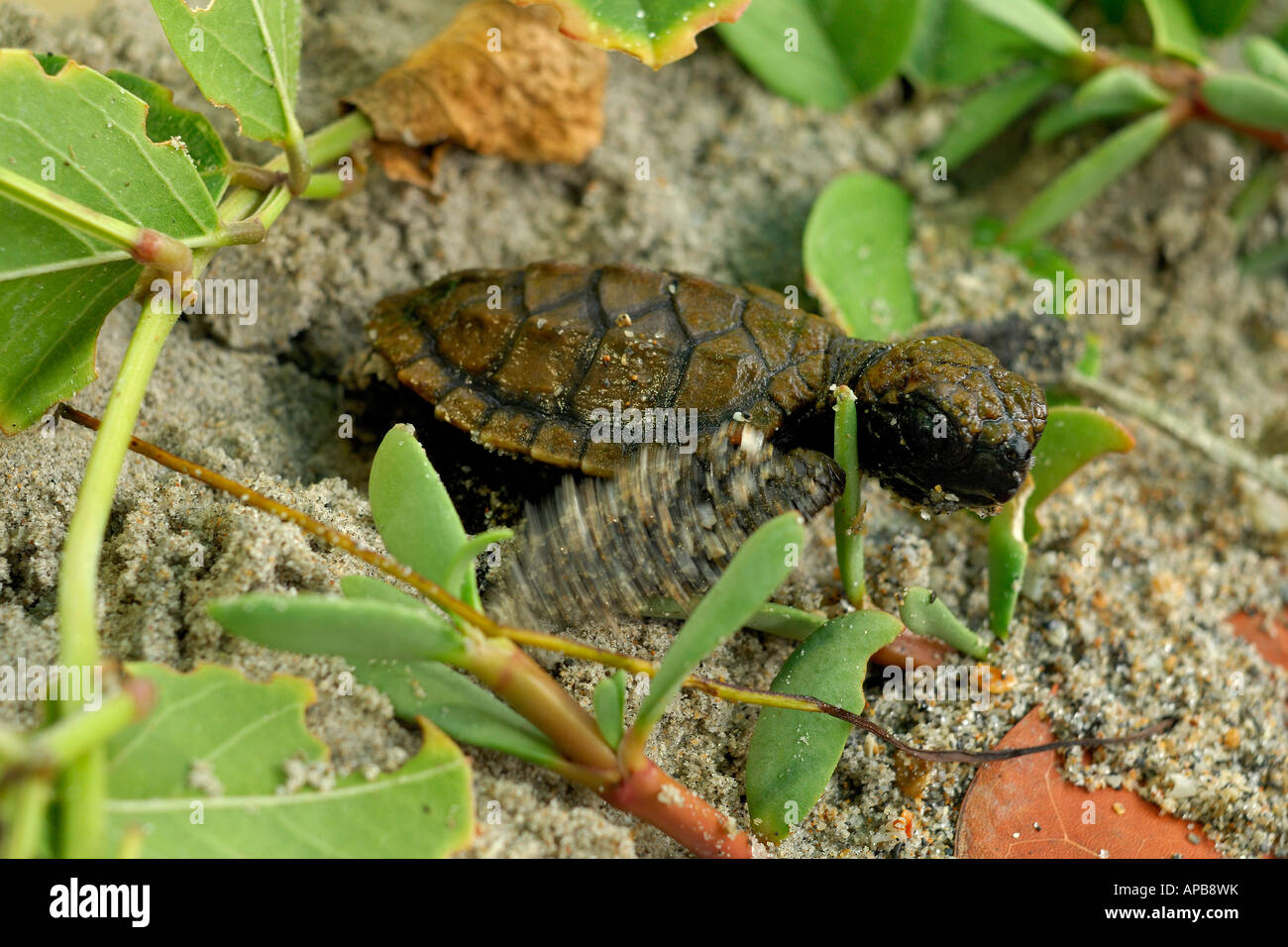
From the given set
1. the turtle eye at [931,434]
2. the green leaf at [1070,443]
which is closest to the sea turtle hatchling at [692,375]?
the turtle eye at [931,434]

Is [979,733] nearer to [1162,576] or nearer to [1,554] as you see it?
[1162,576]

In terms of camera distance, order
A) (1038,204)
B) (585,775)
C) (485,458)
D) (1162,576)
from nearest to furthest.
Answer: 1. (585,775)
2. (485,458)
3. (1162,576)
4. (1038,204)

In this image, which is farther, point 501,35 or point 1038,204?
point 1038,204

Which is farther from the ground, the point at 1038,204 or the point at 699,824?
the point at 1038,204

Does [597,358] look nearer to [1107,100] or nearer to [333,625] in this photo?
[333,625]

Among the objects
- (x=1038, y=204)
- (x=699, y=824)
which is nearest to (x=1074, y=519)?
A: (x=1038, y=204)

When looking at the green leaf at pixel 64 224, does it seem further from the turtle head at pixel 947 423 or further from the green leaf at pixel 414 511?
the turtle head at pixel 947 423

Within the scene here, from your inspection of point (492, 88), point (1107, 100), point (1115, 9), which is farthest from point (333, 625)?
point (1115, 9)
